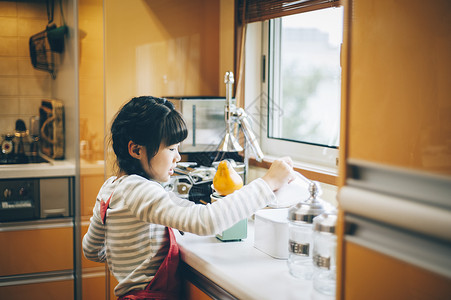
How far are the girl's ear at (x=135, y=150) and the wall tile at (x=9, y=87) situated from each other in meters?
1.60

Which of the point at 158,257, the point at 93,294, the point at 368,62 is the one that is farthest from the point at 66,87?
the point at 368,62

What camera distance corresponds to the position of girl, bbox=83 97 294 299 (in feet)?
4.12

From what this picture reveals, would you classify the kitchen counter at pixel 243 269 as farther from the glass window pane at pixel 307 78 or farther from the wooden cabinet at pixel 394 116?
the glass window pane at pixel 307 78

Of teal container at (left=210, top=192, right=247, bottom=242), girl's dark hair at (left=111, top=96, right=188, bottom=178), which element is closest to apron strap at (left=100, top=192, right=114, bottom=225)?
girl's dark hair at (left=111, top=96, right=188, bottom=178)

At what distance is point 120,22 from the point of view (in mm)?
2133

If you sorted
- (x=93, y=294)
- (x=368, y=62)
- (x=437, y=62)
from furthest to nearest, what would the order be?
(x=93, y=294) → (x=368, y=62) → (x=437, y=62)

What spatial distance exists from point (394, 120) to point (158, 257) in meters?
0.81

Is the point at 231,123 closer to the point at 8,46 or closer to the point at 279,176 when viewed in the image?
the point at 279,176

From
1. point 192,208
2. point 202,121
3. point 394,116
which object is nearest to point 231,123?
point 202,121

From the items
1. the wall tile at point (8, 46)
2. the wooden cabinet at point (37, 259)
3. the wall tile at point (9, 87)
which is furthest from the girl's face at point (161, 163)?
the wall tile at point (9, 87)

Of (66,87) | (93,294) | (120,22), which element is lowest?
(93,294)

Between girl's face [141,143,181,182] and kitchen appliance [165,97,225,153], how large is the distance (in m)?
0.61

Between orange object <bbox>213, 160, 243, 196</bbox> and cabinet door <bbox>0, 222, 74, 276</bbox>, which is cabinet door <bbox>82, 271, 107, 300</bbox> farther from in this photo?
orange object <bbox>213, 160, 243, 196</bbox>

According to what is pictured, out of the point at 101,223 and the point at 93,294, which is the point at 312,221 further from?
the point at 93,294
